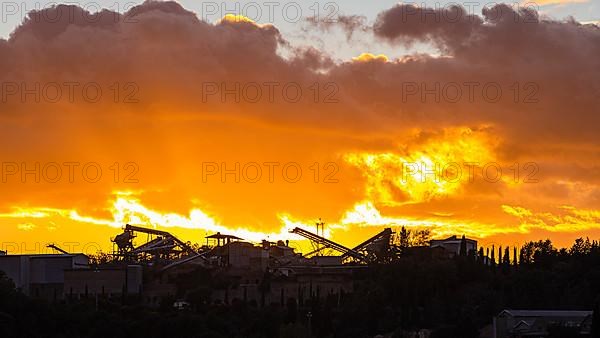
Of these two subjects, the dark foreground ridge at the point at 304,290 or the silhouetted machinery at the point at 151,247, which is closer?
the dark foreground ridge at the point at 304,290

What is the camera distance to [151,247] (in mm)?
106438

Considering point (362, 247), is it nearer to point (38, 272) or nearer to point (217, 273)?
point (217, 273)

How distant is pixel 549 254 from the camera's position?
301 feet

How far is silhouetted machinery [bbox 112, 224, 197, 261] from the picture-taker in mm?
105000

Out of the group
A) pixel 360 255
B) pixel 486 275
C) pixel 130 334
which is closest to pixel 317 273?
pixel 360 255

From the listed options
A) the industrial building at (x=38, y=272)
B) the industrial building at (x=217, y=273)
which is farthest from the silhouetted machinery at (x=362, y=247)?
the industrial building at (x=38, y=272)

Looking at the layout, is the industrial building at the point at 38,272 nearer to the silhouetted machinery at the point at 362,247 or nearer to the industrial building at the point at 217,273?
the industrial building at the point at 217,273

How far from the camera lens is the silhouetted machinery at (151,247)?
105m

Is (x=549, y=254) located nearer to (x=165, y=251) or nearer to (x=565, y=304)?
(x=565, y=304)

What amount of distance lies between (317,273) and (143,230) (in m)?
20.8

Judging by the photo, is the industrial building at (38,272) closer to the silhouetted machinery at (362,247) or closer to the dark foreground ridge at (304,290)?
the dark foreground ridge at (304,290)

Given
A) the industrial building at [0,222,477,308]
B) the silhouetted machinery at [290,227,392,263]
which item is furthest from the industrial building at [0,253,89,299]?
the silhouetted machinery at [290,227,392,263]

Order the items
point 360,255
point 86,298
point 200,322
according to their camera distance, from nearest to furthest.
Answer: point 200,322 < point 86,298 < point 360,255

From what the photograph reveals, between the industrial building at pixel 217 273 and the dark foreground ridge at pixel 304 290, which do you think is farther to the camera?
the industrial building at pixel 217 273
